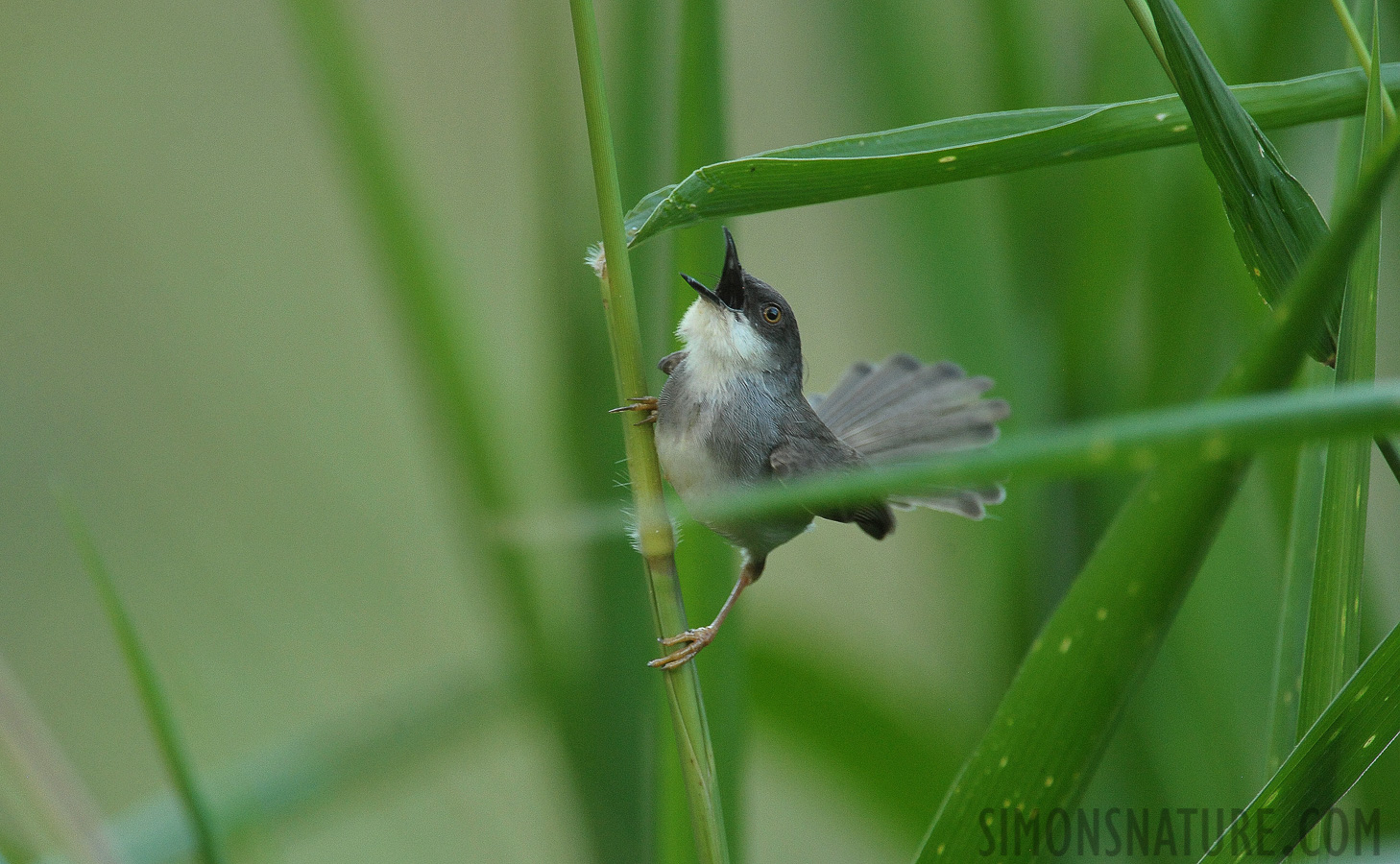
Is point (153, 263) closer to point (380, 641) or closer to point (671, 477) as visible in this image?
point (380, 641)

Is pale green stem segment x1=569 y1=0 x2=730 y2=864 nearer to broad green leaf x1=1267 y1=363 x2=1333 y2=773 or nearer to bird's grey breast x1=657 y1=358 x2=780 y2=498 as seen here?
bird's grey breast x1=657 y1=358 x2=780 y2=498

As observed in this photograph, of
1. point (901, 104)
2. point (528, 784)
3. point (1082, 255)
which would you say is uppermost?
point (901, 104)

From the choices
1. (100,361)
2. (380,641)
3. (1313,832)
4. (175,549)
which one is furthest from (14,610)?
(1313,832)

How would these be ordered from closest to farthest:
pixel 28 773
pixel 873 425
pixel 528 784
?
pixel 28 773 → pixel 873 425 → pixel 528 784

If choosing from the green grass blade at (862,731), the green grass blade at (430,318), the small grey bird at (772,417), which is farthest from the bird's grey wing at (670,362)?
the green grass blade at (862,731)

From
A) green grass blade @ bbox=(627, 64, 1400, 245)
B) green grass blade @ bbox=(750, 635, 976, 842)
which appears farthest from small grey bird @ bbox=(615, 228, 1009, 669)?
green grass blade @ bbox=(750, 635, 976, 842)

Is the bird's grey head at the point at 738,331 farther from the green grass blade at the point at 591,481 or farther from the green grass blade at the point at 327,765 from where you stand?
the green grass blade at the point at 327,765
